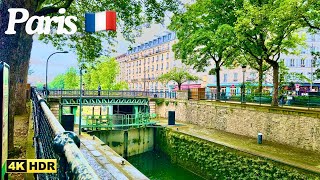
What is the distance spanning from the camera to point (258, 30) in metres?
25.0

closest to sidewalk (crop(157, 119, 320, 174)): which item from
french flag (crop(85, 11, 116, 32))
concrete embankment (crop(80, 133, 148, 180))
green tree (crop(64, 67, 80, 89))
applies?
concrete embankment (crop(80, 133, 148, 180))

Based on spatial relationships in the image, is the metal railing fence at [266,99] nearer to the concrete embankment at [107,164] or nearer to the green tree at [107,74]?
the concrete embankment at [107,164]

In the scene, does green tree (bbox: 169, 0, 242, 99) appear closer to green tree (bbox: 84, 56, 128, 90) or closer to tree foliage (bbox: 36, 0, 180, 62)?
tree foliage (bbox: 36, 0, 180, 62)

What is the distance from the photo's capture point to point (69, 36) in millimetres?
22625

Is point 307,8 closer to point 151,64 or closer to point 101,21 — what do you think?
point 101,21

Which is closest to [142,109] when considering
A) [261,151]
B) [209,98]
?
[209,98]

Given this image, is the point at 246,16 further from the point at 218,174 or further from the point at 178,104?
the point at 178,104

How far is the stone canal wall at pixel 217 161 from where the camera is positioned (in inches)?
704

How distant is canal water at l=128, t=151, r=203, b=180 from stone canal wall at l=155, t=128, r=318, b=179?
56 centimetres

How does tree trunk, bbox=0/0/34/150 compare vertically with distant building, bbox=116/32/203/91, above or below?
below

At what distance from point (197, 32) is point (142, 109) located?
16942 mm

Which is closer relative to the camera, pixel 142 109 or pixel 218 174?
pixel 218 174

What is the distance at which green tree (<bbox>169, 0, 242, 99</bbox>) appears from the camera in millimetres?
28891

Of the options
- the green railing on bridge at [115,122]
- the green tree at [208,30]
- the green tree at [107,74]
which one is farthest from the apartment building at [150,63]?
the green railing on bridge at [115,122]
